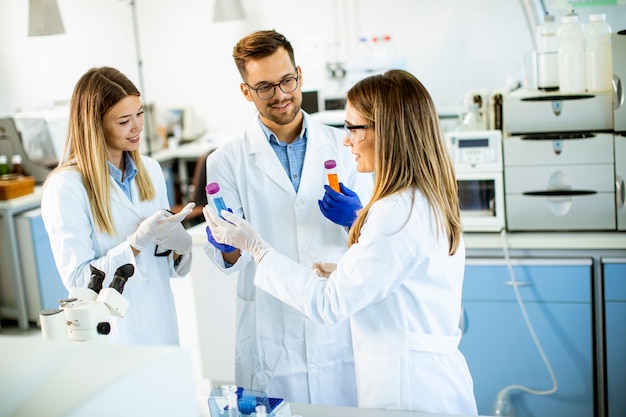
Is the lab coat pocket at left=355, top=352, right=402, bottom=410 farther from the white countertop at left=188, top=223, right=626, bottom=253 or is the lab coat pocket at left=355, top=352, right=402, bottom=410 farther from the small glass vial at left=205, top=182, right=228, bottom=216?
the white countertop at left=188, top=223, right=626, bottom=253

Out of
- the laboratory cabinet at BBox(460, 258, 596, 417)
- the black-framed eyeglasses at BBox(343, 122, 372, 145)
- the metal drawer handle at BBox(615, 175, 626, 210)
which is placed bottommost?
the laboratory cabinet at BBox(460, 258, 596, 417)

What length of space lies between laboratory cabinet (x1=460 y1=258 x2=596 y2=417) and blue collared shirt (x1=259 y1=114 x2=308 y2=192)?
937 millimetres

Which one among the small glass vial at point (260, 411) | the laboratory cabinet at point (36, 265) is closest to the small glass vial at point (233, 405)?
the small glass vial at point (260, 411)

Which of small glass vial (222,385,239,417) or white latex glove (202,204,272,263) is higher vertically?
white latex glove (202,204,272,263)

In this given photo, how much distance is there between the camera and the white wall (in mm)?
4836

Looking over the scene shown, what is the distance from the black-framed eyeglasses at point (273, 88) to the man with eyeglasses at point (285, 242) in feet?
0.10

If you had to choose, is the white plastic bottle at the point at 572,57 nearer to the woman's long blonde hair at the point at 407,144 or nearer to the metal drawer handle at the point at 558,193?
the metal drawer handle at the point at 558,193

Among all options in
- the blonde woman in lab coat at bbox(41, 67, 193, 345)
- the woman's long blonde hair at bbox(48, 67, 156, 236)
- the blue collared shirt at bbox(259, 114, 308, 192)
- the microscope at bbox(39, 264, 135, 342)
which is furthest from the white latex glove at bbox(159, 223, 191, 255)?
the microscope at bbox(39, 264, 135, 342)

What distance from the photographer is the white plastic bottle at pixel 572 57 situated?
2588mm

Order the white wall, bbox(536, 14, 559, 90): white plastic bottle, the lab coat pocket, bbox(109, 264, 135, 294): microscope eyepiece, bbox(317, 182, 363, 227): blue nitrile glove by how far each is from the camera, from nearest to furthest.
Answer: bbox(109, 264, 135, 294): microscope eyepiece < the lab coat pocket < bbox(317, 182, 363, 227): blue nitrile glove < bbox(536, 14, 559, 90): white plastic bottle < the white wall

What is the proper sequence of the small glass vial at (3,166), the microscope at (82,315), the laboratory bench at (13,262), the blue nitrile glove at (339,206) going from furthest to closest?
the small glass vial at (3,166), the laboratory bench at (13,262), the blue nitrile glove at (339,206), the microscope at (82,315)

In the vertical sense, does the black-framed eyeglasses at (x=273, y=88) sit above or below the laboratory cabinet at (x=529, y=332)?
above

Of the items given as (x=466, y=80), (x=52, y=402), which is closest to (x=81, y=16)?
(x=466, y=80)

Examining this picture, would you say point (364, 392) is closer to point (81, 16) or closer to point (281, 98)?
point (281, 98)
